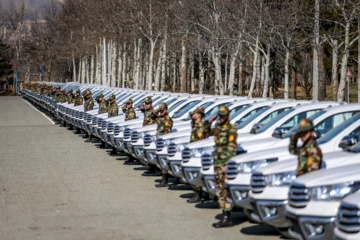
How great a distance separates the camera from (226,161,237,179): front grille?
10359 mm

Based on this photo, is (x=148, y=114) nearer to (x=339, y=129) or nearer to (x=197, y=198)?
(x=197, y=198)

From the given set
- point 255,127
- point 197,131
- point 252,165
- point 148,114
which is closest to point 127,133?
point 148,114

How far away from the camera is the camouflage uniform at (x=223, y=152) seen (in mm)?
10656

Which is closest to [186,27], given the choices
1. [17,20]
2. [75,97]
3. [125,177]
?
[75,97]

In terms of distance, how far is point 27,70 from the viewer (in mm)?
154125

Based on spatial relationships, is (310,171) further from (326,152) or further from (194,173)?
(194,173)

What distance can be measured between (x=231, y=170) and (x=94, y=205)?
329 cm

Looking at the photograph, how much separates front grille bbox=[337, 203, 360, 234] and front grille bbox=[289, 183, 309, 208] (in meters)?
0.86

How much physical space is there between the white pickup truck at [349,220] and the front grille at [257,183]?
205 cm

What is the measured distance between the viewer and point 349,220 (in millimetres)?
7062

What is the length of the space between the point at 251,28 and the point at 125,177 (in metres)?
25.0

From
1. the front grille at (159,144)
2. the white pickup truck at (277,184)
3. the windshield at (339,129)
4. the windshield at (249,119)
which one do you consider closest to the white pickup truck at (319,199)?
the white pickup truck at (277,184)

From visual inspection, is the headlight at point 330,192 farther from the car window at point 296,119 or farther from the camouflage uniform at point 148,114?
the camouflage uniform at point 148,114

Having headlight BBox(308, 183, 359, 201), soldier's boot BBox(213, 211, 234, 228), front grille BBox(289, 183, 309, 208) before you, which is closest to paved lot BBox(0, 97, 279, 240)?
soldier's boot BBox(213, 211, 234, 228)
